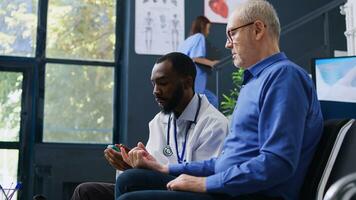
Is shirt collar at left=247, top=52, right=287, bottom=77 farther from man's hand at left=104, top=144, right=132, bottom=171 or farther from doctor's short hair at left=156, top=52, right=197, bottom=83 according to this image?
man's hand at left=104, top=144, right=132, bottom=171

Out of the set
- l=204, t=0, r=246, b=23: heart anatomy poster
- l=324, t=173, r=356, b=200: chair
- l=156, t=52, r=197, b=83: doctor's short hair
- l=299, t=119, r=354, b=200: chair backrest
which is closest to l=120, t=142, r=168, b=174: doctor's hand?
l=156, t=52, r=197, b=83: doctor's short hair

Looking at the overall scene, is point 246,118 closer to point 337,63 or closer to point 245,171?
point 245,171

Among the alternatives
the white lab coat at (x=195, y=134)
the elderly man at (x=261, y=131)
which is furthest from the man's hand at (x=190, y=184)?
the white lab coat at (x=195, y=134)

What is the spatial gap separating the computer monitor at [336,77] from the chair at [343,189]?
1875mm

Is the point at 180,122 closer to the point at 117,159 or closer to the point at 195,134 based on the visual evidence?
the point at 195,134

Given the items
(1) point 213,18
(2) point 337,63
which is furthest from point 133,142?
(2) point 337,63

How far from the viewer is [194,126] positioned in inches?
79.0

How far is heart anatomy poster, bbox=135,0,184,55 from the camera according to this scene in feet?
19.4

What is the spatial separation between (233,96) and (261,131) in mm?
4536

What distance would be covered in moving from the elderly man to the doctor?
1.18 ft

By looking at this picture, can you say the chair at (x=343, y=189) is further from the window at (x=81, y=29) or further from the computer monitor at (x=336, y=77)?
the window at (x=81, y=29)

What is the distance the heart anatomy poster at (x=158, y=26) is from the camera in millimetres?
5918

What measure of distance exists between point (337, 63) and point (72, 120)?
3730mm

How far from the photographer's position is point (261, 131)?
4.54 feet
